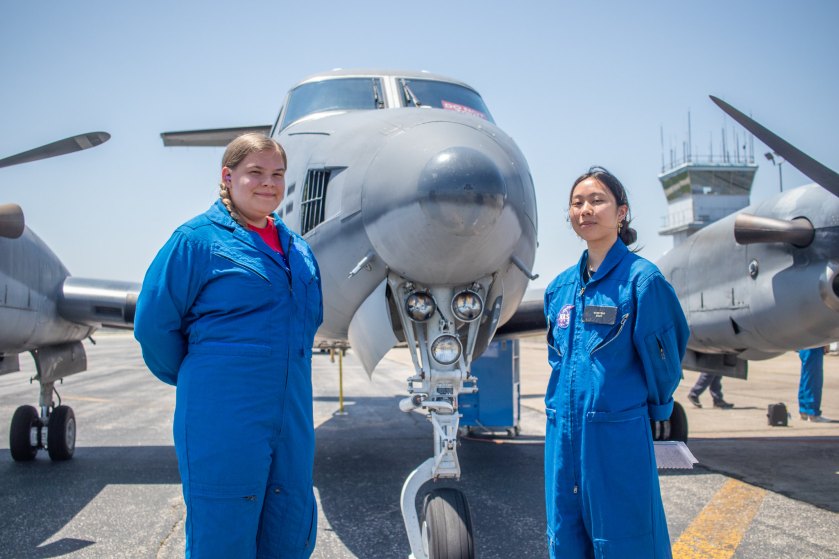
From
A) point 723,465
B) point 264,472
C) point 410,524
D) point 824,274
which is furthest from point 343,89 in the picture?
point 723,465

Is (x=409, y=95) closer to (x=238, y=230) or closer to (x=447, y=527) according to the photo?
(x=238, y=230)

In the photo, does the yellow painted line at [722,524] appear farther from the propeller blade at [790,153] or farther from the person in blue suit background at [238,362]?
the person in blue suit background at [238,362]

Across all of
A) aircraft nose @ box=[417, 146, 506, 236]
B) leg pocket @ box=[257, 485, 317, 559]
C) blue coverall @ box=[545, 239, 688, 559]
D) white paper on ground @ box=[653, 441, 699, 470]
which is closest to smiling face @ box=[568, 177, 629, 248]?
blue coverall @ box=[545, 239, 688, 559]

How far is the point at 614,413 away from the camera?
100 inches

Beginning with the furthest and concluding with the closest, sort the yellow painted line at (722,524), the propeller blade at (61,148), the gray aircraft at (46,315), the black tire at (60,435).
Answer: the black tire at (60,435) → the gray aircraft at (46,315) → the propeller blade at (61,148) → the yellow painted line at (722,524)

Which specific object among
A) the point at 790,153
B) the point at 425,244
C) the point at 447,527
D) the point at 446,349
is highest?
the point at 790,153

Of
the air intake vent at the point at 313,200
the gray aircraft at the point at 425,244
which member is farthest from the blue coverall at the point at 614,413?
the air intake vent at the point at 313,200

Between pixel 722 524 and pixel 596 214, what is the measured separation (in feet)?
11.3

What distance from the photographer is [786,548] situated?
443 centimetres

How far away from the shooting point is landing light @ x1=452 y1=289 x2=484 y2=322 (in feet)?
13.4

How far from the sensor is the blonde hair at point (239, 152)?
257 centimetres

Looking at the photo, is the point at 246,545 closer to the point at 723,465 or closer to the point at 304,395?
the point at 304,395

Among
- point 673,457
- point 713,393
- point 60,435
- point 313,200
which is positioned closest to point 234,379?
point 673,457

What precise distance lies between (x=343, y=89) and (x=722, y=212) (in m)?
54.3
